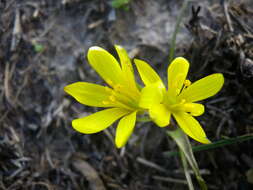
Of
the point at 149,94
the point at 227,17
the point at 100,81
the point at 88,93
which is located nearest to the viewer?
the point at 149,94

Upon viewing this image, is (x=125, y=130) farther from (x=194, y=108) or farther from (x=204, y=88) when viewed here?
(x=204, y=88)

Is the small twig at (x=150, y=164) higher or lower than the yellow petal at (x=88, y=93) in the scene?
lower

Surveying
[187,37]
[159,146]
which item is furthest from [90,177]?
[187,37]

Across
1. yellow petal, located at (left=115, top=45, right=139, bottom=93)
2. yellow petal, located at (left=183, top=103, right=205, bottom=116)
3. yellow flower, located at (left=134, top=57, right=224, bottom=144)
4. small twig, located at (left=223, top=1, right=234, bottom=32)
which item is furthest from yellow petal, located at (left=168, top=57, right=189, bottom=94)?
small twig, located at (left=223, top=1, right=234, bottom=32)

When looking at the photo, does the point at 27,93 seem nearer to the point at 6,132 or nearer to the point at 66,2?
the point at 6,132

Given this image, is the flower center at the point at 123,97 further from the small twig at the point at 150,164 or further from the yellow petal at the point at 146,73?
the small twig at the point at 150,164

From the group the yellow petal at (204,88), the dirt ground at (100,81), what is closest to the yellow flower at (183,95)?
the yellow petal at (204,88)

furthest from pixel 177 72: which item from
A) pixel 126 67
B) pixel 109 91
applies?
pixel 109 91
